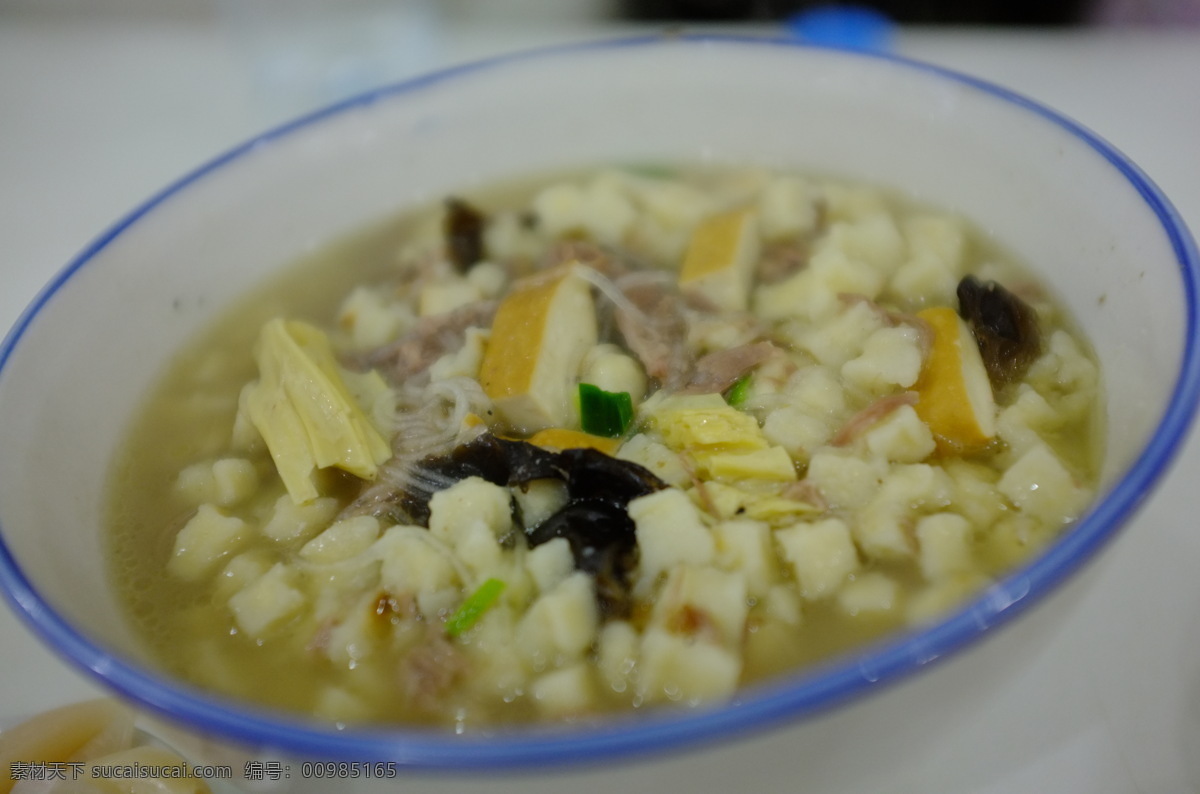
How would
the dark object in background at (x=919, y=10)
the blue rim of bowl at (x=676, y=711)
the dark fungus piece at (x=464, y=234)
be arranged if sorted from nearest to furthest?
1. the blue rim of bowl at (x=676, y=711)
2. the dark fungus piece at (x=464, y=234)
3. the dark object in background at (x=919, y=10)

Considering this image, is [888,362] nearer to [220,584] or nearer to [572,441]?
[572,441]

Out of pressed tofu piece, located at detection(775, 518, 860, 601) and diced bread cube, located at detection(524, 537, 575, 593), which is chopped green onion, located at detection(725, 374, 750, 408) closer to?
pressed tofu piece, located at detection(775, 518, 860, 601)

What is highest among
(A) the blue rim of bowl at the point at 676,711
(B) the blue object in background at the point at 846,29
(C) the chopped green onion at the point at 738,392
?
(B) the blue object in background at the point at 846,29

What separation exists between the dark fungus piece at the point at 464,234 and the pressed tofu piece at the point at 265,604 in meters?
0.91

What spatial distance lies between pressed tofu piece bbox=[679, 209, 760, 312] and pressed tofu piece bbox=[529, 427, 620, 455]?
44 centimetres

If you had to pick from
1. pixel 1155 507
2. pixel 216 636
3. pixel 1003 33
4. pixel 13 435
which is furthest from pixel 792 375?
pixel 1003 33

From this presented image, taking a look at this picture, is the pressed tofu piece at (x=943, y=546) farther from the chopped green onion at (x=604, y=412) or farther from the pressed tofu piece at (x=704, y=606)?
the chopped green onion at (x=604, y=412)

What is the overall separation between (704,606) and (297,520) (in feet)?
2.31

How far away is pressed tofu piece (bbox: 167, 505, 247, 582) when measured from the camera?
1411mm

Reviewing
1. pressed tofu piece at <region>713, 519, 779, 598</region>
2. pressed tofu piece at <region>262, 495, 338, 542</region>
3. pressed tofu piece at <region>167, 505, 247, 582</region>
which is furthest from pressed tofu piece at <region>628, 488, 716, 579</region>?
pressed tofu piece at <region>167, 505, 247, 582</region>

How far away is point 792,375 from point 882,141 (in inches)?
31.7

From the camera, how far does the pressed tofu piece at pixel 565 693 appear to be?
1120 millimetres

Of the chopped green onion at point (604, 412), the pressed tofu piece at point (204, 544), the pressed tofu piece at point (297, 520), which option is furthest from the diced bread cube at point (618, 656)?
the pressed tofu piece at point (204, 544)

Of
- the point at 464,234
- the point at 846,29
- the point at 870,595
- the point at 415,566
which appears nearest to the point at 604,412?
the point at 415,566
